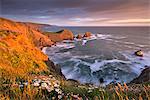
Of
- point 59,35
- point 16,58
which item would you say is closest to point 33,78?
point 16,58

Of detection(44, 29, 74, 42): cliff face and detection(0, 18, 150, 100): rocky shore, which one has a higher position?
detection(0, 18, 150, 100): rocky shore

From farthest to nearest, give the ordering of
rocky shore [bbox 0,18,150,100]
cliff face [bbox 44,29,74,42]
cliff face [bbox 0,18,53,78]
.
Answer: cliff face [bbox 44,29,74,42] < cliff face [bbox 0,18,53,78] < rocky shore [bbox 0,18,150,100]

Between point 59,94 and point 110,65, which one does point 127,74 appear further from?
point 59,94

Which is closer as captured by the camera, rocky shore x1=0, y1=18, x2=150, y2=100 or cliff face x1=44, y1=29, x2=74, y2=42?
rocky shore x1=0, y1=18, x2=150, y2=100

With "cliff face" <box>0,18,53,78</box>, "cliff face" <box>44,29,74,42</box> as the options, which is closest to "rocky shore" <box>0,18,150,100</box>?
"cliff face" <box>0,18,53,78</box>

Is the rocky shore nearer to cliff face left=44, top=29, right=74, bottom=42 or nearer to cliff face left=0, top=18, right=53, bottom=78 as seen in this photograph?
cliff face left=0, top=18, right=53, bottom=78

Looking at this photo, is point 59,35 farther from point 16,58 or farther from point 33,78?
point 33,78

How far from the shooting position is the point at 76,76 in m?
33.1

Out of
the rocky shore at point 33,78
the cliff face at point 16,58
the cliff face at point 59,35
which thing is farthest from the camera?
the cliff face at point 59,35

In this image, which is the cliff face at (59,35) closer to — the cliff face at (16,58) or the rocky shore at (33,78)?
the cliff face at (16,58)

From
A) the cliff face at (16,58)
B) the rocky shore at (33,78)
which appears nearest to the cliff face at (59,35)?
the cliff face at (16,58)

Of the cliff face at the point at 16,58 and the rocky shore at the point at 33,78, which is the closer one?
the rocky shore at the point at 33,78

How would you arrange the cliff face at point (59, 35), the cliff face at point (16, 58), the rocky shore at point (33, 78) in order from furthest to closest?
1. the cliff face at point (59, 35)
2. the cliff face at point (16, 58)
3. the rocky shore at point (33, 78)

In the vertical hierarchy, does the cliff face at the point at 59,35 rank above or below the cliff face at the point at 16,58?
below
